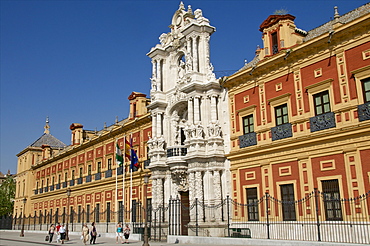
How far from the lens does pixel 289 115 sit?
1888 cm

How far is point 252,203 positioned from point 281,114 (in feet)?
Answer: 15.5

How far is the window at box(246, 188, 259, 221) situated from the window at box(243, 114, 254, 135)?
3076 millimetres

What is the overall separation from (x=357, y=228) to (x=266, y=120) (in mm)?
6958

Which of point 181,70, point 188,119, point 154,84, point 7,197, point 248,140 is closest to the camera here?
point 248,140

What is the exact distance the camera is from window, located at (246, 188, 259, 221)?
782 inches

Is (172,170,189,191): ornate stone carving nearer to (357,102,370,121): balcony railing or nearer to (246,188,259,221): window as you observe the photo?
(246,188,259,221): window

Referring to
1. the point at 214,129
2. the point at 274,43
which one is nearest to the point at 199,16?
the point at 274,43

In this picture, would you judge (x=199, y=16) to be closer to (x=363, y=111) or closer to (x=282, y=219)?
(x=363, y=111)

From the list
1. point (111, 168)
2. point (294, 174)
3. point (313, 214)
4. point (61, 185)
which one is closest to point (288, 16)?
point (294, 174)

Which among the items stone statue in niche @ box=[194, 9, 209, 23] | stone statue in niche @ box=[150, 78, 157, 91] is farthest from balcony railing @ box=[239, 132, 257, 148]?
stone statue in niche @ box=[150, 78, 157, 91]

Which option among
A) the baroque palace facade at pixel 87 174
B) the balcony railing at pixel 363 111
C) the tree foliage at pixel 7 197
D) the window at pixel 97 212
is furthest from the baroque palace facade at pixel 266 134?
the tree foliage at pixel 7 197

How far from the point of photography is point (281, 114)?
19453mm

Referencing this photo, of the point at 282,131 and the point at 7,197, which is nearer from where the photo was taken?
the point at 282,131

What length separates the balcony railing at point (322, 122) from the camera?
1689 cm
